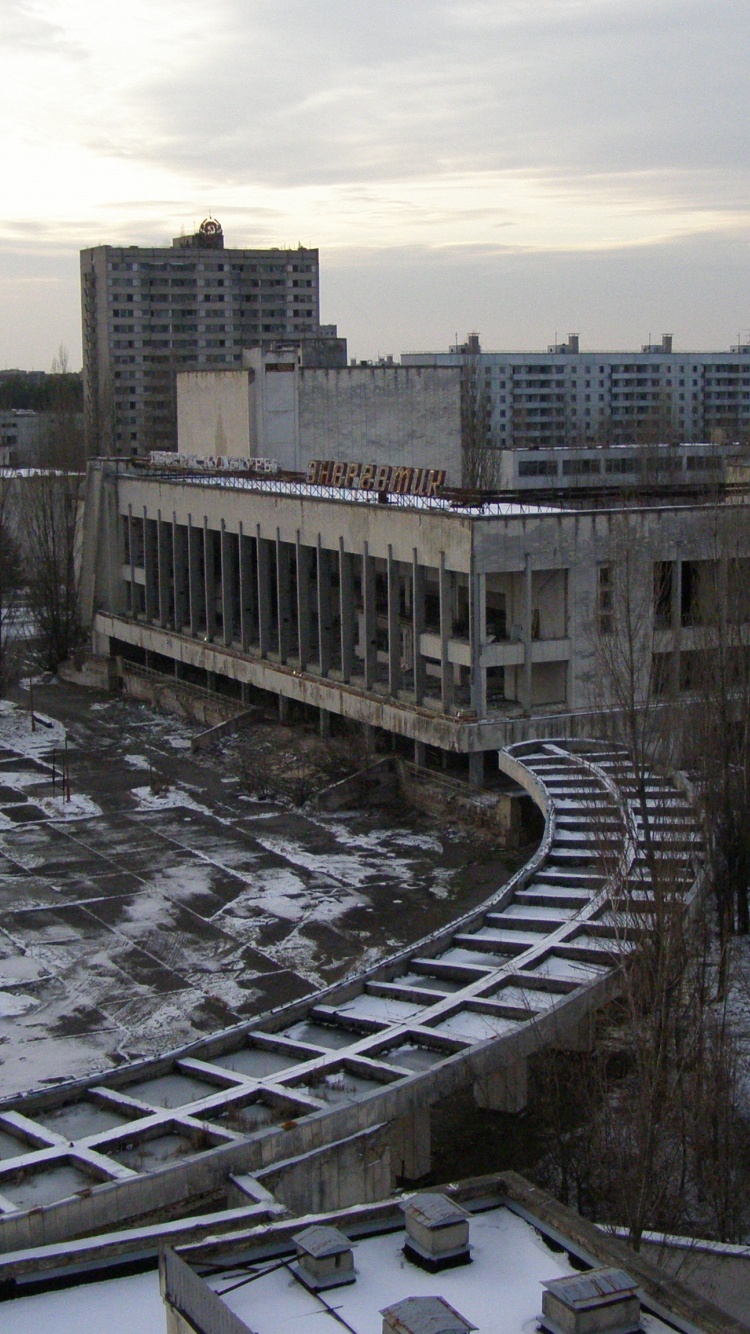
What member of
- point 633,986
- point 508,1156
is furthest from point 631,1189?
point 508,1156

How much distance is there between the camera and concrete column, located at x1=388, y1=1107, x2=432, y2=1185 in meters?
18.0

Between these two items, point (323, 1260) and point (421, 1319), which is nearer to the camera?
point (421, 1319)

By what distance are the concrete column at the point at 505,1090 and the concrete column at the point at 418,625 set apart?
18499mm

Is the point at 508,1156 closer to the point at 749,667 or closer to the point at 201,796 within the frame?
the point at 749,667

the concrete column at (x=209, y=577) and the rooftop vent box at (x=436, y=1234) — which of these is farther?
the concrete column at (x=209, y=577)

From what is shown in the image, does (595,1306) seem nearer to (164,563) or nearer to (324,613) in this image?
(324,613)

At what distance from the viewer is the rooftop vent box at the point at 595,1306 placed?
10133 mm

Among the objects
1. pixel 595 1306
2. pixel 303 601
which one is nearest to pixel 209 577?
pixel 303 601

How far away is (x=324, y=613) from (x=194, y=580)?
1028 centimetres

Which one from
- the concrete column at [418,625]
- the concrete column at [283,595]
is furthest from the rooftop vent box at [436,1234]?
the concrete column at [283,595]

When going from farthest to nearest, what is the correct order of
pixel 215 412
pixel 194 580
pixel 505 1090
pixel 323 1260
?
pixel 215 412 < pixel 194 580 < pixel 505 1090 < pixel 323 1260

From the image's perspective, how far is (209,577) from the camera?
50.5 meters

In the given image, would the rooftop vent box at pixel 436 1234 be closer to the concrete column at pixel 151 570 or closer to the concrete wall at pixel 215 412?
the concrete column at pixel 151 570

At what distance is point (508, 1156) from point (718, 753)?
861cm
